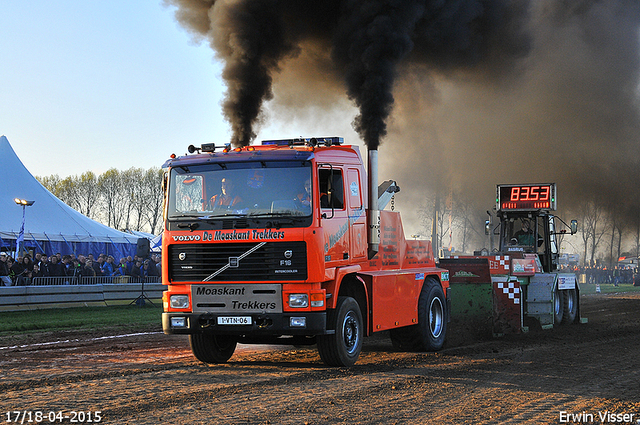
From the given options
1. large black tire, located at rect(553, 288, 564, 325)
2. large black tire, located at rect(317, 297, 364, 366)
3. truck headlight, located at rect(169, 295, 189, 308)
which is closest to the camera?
large black tire, located at rect(317, 297, 364, 366)

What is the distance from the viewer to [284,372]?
870 centimetres

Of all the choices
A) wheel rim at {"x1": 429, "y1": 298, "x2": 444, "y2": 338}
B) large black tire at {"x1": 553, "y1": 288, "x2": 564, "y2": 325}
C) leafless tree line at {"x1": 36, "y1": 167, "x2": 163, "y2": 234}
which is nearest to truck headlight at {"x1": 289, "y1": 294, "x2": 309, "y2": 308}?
wheel rim at {"x1": 429, "y1": 298, "x2": 444, "y2": 338}

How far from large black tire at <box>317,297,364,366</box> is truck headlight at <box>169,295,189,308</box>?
1858mm

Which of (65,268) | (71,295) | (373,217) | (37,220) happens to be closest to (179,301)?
(373,217)

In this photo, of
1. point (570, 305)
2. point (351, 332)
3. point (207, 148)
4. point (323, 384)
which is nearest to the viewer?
point (323, 384)

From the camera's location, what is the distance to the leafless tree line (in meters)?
71.6

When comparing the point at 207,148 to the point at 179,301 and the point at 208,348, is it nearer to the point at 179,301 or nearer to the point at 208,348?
the point at 179,301

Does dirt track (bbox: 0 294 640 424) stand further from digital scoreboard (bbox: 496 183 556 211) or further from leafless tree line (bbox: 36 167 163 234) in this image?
leafless tree line (bbox: 36 167 163 234)

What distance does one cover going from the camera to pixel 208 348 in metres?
9.67

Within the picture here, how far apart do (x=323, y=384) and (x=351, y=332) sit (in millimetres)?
1577

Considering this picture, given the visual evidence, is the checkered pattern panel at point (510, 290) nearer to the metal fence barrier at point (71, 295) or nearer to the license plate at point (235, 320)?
the license plate at point (235, 320)

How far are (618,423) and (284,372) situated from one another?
13.7 feet

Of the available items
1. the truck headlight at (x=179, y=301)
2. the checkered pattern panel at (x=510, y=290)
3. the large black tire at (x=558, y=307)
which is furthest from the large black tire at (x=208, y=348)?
the large black tire at (x=558, y=307)

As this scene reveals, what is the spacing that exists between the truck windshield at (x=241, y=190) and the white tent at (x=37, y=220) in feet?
57.3
